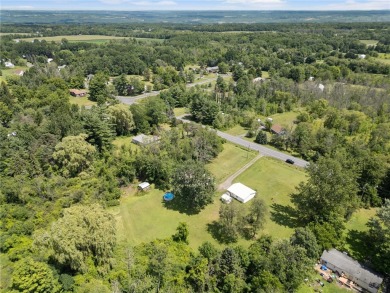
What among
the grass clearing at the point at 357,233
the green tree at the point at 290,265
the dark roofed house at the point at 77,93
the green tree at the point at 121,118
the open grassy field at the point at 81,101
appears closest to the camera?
the green tree at the point at 290,265

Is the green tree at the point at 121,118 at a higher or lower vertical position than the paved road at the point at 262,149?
higher

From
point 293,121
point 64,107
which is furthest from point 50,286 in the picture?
point 293,121

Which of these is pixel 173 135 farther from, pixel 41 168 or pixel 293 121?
pixel 293 121

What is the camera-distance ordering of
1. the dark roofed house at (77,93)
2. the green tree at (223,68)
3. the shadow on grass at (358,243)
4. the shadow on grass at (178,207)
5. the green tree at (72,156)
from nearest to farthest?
the shadow on grass at (358,243), the shadow on grass at (178,207), the green tree at (72,156), the dark roofed house at (77,93), the green tree at (223,68)

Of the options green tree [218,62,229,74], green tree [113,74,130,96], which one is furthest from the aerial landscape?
green tree [218,62,229,74]

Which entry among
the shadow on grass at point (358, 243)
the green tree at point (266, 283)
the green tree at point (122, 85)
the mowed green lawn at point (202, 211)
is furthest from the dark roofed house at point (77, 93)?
the shadow on grass at point (358, 243)

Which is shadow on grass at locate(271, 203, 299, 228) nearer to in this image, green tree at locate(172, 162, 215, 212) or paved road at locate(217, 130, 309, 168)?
green tree at locate(172, 162, 215, 212)

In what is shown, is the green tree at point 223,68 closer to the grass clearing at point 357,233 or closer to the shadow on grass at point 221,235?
the grass clearing at point 357,233

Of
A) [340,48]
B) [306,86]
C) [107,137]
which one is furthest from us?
[340,48]
